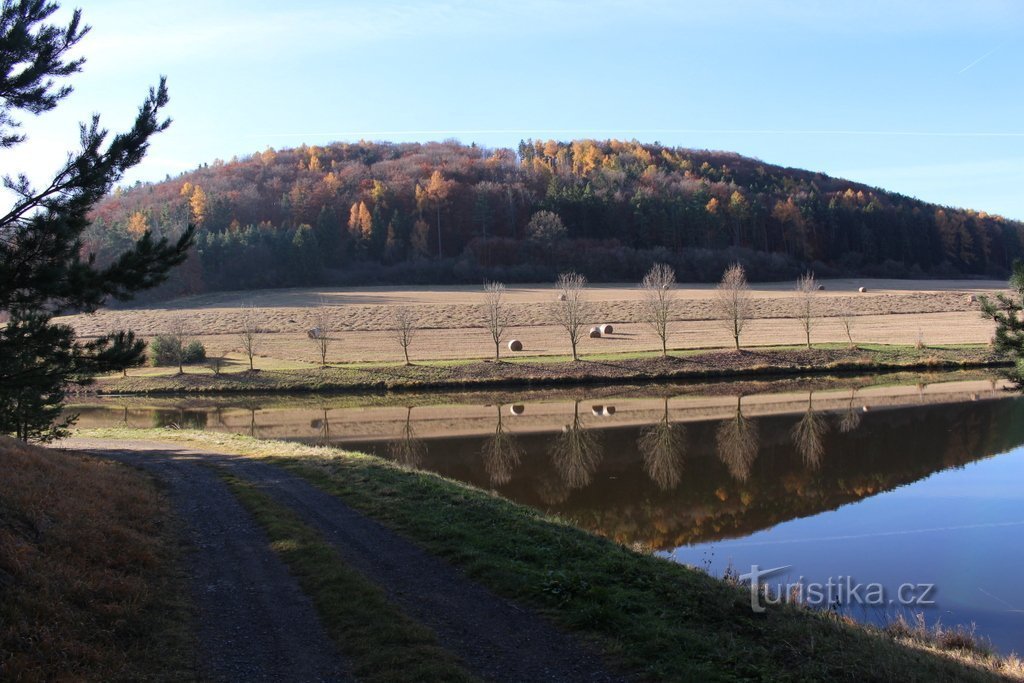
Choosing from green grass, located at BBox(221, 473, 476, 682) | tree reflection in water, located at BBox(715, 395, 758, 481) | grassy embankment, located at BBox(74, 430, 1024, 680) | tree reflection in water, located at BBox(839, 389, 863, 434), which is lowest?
tree reflection in water, located at BBox(839, 389, 863, 434)

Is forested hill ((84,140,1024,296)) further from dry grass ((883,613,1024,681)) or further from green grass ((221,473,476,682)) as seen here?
dry grass ((883,613,1024,681))

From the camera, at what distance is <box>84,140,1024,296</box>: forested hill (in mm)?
91875

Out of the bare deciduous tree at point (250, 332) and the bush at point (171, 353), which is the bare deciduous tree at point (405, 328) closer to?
the bare deciduous tree at point (250, 332)

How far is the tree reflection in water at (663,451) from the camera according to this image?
20766 millimetres

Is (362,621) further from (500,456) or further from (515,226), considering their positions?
(515,226)

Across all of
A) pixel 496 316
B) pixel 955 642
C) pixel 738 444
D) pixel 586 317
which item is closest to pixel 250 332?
pixel 496 316

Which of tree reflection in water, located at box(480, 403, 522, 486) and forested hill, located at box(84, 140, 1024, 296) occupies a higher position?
forested hill, located at box(84, 140, 1024, 296)

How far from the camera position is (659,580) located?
950 centimetres

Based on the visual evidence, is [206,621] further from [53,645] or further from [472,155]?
[472,155]

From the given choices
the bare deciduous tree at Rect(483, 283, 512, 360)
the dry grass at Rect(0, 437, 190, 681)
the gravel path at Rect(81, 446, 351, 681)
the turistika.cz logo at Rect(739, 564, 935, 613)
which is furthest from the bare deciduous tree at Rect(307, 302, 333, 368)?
the turistika.cz logo at Rect(739, 564, 935, 613)

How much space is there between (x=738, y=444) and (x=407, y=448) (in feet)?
41.1

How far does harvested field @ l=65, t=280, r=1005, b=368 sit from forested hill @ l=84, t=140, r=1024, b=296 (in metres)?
10.1

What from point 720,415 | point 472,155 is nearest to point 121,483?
point 720,415

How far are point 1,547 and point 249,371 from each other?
1797 inches
